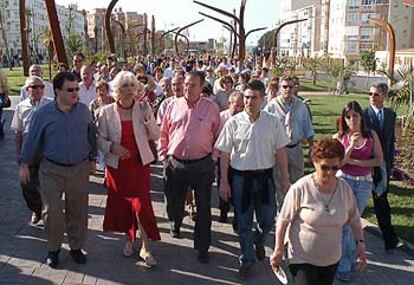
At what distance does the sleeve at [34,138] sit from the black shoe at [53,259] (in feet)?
3.02

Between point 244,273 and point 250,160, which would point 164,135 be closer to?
point 250,160

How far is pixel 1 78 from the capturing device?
10188 mm

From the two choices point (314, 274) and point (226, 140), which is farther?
point (226, 140)

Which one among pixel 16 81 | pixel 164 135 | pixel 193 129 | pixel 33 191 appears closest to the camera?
pixel 193 129

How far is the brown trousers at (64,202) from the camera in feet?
16.6

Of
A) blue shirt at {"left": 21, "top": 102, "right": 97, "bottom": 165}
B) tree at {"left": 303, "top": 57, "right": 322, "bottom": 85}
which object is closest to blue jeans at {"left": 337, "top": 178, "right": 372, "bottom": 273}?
blue shirt at {"left": 21, "top": 102, "right": 97, "bottom": 165}

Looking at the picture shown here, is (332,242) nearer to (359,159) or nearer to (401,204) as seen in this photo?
(359,159)

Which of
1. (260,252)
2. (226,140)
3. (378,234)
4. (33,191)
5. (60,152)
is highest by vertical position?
(226,140)

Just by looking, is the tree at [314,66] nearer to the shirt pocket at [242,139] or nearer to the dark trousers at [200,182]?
the dark trousers at [200,182]

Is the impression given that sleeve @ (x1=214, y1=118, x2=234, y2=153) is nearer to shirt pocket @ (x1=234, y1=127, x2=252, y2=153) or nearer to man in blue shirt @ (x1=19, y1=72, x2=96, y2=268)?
shirt pocket @ (x1=234, y1=127, x2=252, y2=153)

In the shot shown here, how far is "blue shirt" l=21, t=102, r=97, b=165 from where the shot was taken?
4.97m

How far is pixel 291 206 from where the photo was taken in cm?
368

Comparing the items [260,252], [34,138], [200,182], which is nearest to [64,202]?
[34,138]

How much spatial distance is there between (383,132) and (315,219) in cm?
246
